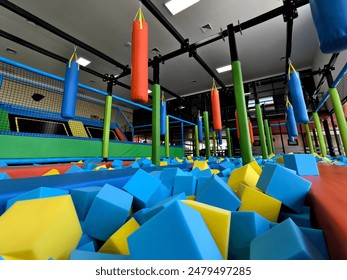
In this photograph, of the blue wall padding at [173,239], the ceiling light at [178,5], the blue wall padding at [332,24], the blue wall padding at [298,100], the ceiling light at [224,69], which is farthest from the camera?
the ceiling light at [224,69]

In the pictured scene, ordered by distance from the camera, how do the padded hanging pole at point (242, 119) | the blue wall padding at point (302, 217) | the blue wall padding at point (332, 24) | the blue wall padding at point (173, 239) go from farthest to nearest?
the padded hanging pole at point (242, 119), the blue wall padding at point (332, 24), the blue wall padding at point (302, 217), the blue wall padding at point (173, 239)

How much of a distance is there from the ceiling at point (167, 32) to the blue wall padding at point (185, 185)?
10.2 feet

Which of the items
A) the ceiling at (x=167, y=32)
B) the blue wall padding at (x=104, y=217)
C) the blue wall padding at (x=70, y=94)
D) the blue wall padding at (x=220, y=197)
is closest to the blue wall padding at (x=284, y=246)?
the blue wall padding at (x=220, y=197)

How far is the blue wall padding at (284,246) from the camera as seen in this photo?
18cm

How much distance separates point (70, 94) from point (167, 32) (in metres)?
2.57

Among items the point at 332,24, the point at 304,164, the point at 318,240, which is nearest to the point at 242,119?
the point at 304,164

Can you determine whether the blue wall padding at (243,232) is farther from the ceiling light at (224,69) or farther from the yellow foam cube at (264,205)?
the ceiling light at (224,69)

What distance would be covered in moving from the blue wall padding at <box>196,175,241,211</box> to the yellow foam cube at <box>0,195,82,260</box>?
27cm

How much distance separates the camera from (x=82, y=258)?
22 centimetres

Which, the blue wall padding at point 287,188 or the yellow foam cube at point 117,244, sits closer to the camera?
the yellow foam cube at point 117,244

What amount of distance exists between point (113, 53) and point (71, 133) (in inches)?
87.0

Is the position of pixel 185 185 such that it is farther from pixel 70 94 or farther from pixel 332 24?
pixel 70 94

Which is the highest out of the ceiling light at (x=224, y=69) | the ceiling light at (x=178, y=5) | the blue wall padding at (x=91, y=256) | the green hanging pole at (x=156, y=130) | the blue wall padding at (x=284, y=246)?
the ceiling light at (x=224, y=69)

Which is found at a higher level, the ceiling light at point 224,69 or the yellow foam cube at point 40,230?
the ceiling light at point 224,69
